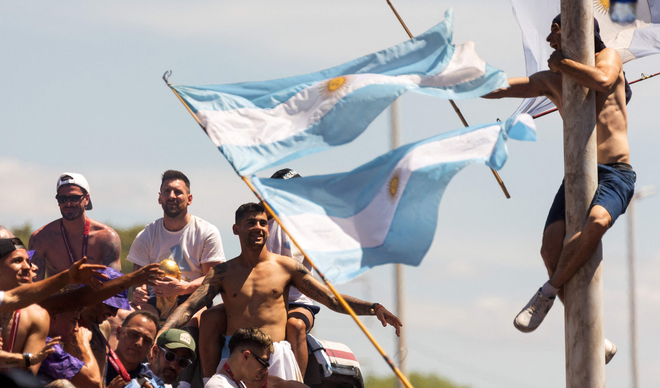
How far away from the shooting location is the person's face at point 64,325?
237 inches

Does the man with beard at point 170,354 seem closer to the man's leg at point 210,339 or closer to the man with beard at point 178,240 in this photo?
the man's leg at point 210,339

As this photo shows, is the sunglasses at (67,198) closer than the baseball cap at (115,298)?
No

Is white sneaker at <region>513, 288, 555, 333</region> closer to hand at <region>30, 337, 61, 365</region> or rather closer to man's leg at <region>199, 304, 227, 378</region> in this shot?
man's leg at <region>199, 304, 227, 378</region>

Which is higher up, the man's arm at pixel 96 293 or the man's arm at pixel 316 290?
the man's arm at pixel 96 293

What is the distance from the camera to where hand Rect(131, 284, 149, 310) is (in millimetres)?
8098

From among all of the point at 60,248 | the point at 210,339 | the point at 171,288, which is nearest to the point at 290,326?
the point at 210,339

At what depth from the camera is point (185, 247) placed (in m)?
8.36

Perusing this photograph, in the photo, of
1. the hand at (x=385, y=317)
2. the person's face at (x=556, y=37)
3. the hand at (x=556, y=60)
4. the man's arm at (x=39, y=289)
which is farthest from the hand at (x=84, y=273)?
the person's face at (x=556, y=37)

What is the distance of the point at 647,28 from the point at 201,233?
4744mm

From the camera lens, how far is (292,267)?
7629mm

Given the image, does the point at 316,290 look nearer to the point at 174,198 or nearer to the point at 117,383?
the point at 174,198

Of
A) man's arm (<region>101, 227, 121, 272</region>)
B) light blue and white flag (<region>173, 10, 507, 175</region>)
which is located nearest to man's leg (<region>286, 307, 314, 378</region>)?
light blue and white flag (<region>173, 10, 507, 175</region>)

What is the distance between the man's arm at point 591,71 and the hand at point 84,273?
3.60m

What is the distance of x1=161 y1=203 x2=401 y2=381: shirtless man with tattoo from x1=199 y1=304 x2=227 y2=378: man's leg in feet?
0.26
